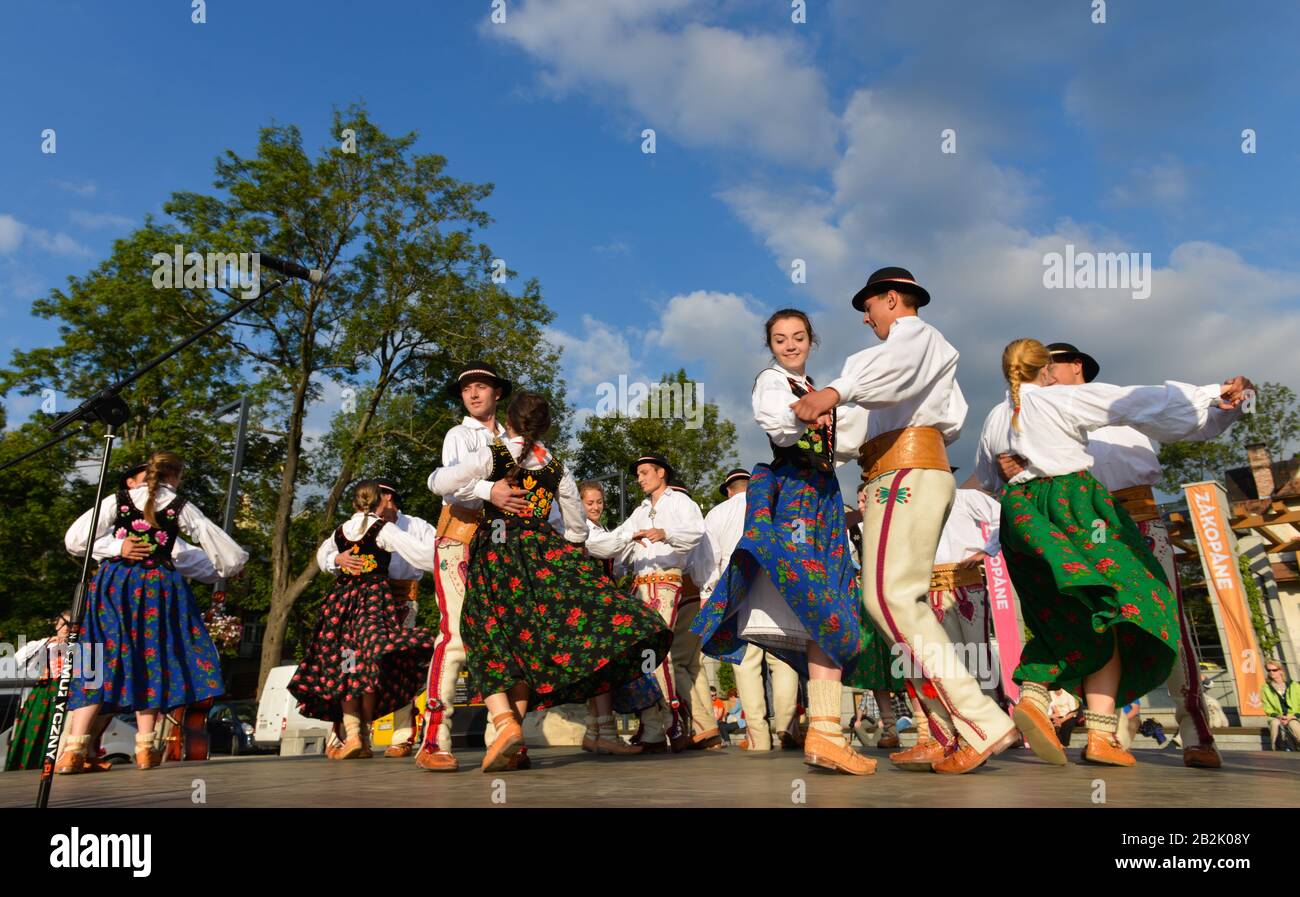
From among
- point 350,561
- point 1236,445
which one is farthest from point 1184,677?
point 1236,445

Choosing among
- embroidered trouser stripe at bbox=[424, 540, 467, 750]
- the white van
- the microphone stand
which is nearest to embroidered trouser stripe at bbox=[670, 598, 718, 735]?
embroidered trouser stripe at bbox=[424, 540, 467, 750]

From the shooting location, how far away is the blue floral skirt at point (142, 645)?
5.99m

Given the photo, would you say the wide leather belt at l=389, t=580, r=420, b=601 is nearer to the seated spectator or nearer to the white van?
the seated spectator

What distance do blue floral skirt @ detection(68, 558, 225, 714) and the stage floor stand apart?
1080 mm

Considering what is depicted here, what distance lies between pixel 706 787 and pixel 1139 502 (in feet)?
9.98

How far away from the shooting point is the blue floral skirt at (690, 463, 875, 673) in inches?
146

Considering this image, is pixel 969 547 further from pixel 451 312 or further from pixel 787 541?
pixel 451 312

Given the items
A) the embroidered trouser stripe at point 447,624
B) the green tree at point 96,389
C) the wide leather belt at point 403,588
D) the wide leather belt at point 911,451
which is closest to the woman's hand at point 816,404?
the wide leather belt at point 911,451

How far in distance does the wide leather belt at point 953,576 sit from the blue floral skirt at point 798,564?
150 inches

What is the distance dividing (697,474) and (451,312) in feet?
31.6

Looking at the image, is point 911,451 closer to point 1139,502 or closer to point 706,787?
point 706,787

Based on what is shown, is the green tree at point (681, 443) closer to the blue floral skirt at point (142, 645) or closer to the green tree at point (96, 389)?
the green tree at point (96, 389)

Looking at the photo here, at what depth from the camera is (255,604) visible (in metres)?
25.8
